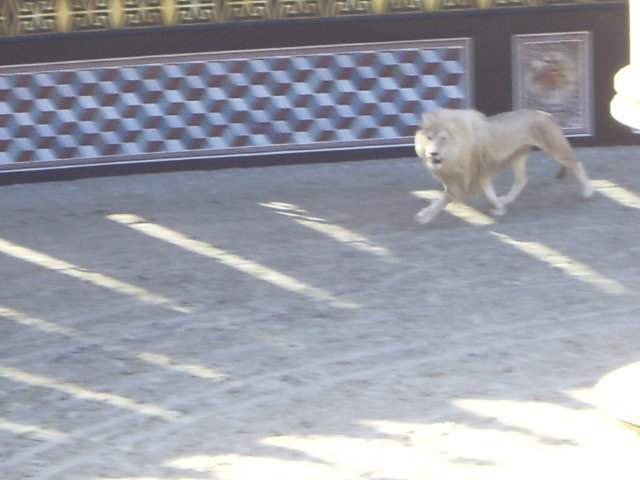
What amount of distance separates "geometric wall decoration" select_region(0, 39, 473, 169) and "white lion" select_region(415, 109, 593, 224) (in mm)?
1598

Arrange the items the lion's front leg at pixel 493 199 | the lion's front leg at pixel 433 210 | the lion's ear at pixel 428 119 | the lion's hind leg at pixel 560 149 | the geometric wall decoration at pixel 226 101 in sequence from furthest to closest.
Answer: the geometric wall decoration at pixel 226 101
the lion's hind leg at pixel 560 149
the lion's front leg at pixel 493 199
the lion's front leg at pixel 433 210
the lion's ear at pixel 428 119

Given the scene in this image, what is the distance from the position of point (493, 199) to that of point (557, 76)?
88.1 inches

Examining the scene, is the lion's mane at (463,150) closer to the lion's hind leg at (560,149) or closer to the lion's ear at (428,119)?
the lion's ear at (428,119)

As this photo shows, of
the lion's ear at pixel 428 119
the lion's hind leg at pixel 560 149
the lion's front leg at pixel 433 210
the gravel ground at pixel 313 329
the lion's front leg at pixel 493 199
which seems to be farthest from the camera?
the lion's hind leg at pixel 560 149

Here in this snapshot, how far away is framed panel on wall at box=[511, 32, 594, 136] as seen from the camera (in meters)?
9.71

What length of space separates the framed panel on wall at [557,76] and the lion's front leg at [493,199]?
195 centimetres

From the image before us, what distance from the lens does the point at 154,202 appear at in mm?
8734

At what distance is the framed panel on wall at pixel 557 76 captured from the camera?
31.9 feet

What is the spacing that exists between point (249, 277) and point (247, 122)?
288cm

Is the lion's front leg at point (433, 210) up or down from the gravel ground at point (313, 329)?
up

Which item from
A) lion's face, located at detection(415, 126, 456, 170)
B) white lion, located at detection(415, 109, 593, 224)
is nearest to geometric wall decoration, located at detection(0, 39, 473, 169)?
white lion, located at detection(415, 109, 593, 224)

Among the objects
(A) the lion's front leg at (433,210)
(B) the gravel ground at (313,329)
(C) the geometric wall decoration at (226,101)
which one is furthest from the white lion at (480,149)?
(C) the geometric wall decoration at (226,101)

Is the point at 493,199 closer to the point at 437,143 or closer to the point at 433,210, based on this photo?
the point at 433,210

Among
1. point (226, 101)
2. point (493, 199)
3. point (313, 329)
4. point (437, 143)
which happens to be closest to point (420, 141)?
point (437, 143)
